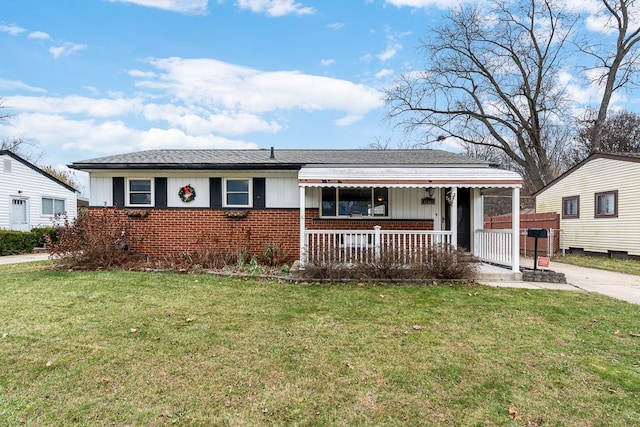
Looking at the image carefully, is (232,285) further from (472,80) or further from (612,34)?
(612,34)

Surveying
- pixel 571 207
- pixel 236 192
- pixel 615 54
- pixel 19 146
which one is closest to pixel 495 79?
pixel 615 54

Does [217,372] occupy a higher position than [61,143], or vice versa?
[61,143]

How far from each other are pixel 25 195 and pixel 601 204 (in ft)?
93.0

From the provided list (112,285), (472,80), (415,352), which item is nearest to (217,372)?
(415,352)

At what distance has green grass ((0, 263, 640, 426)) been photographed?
3131 mm

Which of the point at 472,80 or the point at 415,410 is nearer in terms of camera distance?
the point at 415,410

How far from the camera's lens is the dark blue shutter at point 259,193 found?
1103 cm

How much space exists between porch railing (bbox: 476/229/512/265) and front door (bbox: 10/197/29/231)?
71.9 feet

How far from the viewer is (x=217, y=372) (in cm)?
380

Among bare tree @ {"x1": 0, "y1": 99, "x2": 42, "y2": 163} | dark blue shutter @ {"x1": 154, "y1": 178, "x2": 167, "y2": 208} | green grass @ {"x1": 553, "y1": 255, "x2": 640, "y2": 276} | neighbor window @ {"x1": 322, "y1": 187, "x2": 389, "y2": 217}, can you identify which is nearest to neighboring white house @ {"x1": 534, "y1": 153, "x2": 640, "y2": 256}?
green grass @ {"x1": 553, "y1": 255, "x2": 640, "y2": 276}

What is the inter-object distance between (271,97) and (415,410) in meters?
18.3

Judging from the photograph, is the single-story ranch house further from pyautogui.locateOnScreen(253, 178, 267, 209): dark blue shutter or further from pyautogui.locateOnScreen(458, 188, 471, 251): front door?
pyautogui.locateOnScreen(458, 188, 471, 251): front door

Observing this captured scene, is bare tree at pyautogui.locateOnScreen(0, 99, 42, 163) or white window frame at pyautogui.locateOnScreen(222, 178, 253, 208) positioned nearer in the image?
white window frame at pyautogui.locateOnScreen(222, 178, 253, 208)

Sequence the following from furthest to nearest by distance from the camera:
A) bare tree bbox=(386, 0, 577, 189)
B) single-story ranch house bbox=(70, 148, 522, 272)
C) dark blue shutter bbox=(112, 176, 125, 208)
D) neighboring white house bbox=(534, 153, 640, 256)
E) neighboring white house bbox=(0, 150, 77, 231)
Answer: bare tree bbox=(386, 0, 577, 189) → neighboring white house bbox=(0, 150, 77, 231) → neighboring white house bbox=(534, 153, 640, 256) → dark blue shutter bbox=(112, 176, 125, 208) → single-story ranch house bbox=(70, 148, 522, 272)
